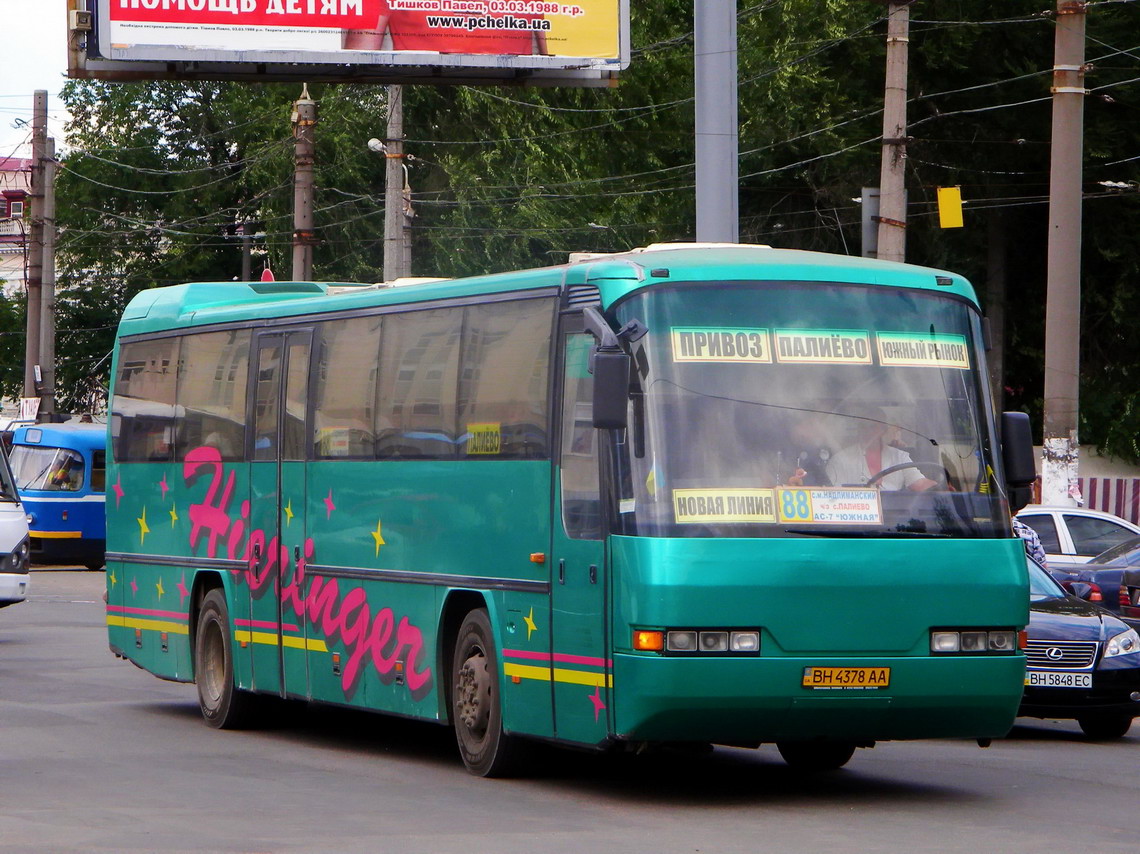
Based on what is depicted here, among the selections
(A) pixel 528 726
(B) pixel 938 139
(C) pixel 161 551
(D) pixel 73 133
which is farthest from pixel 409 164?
(A) pixel 528 726

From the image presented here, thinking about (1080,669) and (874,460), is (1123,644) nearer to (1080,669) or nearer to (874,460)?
(1080,669)

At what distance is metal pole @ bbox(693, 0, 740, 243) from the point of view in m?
15.2

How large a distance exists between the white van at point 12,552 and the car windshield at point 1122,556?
1070 cm

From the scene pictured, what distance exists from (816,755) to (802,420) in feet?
8.24

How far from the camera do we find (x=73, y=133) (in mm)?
70062

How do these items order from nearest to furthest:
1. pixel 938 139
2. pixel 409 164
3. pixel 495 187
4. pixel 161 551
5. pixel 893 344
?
pixel 893 344 < pixel 161 551 < pixel 938 139 < pixel 495 187 < pixel 409 164

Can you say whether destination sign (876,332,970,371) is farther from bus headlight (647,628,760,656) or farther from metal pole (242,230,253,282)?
metal pole (242,230,253,282)

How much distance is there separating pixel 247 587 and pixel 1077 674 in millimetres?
5614

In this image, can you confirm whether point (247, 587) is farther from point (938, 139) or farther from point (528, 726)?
point (938, 139)

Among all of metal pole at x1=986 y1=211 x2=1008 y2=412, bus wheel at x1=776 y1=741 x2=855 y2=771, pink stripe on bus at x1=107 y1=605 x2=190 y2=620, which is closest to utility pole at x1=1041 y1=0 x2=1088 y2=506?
pink stripe on bus at x1=107 y1=605 x2=190 y2=620

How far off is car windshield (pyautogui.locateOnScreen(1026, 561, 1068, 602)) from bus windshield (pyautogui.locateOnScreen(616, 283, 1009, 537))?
179 inches

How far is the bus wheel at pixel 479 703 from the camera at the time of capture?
1084 cm

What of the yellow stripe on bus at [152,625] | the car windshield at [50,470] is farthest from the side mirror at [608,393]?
the car windshield at [50,470]

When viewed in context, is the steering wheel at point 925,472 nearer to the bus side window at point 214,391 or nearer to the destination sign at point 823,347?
the destination sign at point 823,347
